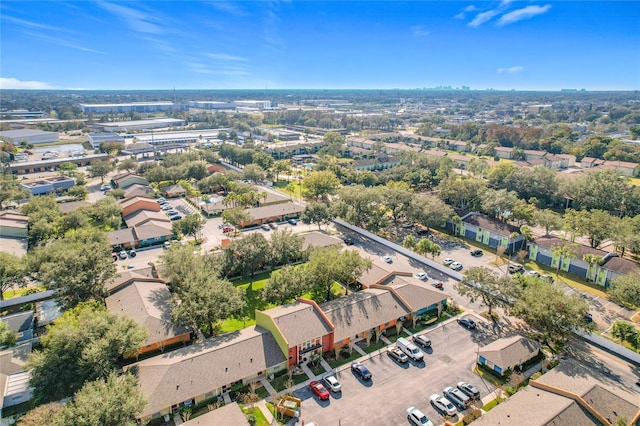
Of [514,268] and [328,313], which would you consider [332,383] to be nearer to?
[328,313]

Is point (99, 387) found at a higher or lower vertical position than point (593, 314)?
higher

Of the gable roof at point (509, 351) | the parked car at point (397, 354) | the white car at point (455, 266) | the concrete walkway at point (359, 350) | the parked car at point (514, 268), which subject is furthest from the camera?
the white car at point (455, 266)

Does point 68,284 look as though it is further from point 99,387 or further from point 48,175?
point 48,175

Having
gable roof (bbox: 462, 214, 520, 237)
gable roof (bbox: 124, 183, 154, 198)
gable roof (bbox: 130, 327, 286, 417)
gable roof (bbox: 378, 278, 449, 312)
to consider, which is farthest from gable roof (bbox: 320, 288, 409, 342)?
gable roof (bbox: 124, 183, 154, 198)

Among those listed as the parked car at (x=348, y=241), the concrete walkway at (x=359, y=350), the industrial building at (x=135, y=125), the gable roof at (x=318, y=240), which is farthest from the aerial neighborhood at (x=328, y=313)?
the industrial building at (x=135, y=125)

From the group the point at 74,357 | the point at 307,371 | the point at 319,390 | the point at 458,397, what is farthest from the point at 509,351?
the point at 74,357

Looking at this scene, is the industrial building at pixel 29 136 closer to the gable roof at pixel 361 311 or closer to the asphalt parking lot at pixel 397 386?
the gable roof at pixel 361 311

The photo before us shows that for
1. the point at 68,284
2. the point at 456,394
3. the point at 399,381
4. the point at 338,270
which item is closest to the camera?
the point at 456,394

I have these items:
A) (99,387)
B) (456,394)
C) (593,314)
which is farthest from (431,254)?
(99,387)
